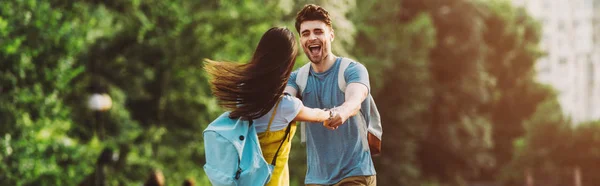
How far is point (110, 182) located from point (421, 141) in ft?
65.0

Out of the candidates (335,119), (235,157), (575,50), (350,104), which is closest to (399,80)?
(350,104)

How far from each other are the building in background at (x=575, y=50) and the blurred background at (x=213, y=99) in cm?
2585

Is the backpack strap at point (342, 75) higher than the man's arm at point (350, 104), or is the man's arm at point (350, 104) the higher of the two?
the backpack strap at point (342, 75)

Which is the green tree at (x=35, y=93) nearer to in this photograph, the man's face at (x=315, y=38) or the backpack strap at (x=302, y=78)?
the backpack strap at (x=302, y=78)

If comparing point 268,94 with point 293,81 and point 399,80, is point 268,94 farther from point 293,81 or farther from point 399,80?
point 399,80

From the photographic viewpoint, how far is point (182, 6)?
82.5 ft

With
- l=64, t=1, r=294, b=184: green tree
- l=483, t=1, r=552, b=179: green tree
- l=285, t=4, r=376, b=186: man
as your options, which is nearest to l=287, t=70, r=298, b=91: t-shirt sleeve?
l=285, t=4, r=376, b=186: man

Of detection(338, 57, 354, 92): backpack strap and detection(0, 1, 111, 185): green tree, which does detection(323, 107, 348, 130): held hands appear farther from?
detection(0, 1, 111, 185): green tree

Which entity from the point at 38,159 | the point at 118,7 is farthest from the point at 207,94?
the point at 38,159

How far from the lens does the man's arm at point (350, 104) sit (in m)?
5.38

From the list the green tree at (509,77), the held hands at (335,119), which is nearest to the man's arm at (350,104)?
the held hands at (335,119)

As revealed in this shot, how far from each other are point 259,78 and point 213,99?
22.3m

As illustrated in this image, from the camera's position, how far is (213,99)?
90.2ft

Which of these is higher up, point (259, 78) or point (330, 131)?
point (259, 78)
